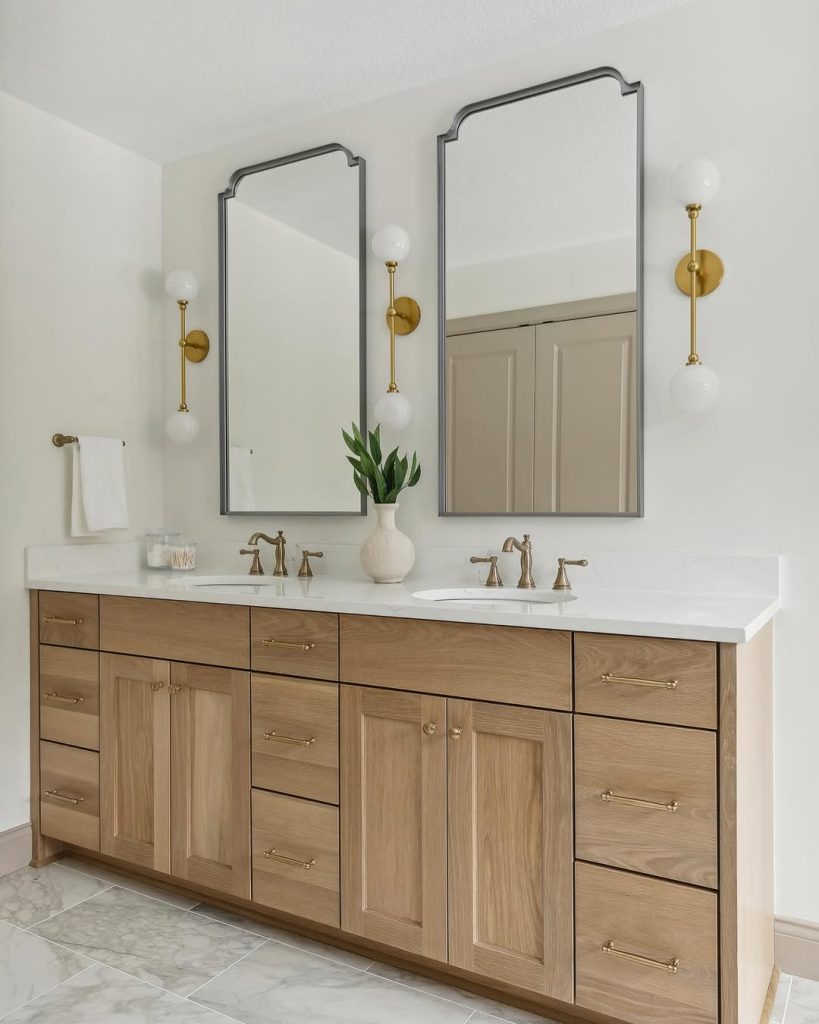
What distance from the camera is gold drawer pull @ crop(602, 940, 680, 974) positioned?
4.79ft

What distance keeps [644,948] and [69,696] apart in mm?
1700

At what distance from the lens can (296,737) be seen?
1909 mm

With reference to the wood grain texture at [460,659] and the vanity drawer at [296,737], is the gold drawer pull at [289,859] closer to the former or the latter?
the vanity drawer at [296,737]

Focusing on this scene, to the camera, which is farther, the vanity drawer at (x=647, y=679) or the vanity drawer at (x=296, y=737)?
the vanity drawer at (x=296, y=737)

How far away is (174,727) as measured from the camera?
6.95 feet

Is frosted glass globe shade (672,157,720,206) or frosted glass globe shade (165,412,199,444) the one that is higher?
frosted glass globe shade (672,157,720,206)

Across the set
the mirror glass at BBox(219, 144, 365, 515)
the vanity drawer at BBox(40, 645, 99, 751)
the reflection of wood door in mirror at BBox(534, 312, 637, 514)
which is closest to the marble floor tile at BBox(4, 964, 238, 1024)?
the vanity drawer at BBox(40, 645, 99, 751)

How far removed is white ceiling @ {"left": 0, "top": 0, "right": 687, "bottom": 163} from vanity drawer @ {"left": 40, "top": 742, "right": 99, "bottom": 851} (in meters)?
1.97

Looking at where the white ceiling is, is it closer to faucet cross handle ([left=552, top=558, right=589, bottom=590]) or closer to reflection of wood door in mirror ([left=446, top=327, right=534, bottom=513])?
reflection of wood door in mirror ([left=446, top=327, right=534, bottom=513])

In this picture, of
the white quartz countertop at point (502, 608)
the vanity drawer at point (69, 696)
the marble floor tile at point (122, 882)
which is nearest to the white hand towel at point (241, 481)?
the white quartz countertop at point (502, 608)

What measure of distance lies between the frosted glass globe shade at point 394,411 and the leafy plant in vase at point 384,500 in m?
0.06

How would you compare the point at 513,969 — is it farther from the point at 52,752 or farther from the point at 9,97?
the point at 9,97

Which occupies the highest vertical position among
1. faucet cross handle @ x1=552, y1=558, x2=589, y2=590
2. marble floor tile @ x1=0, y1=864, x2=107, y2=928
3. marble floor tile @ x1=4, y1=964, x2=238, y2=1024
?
faucet cross handle @ x1=552, y1=558, x2=589, y2=590

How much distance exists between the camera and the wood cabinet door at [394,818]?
5.62 ft
